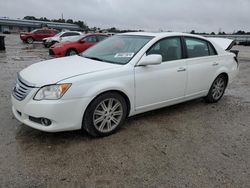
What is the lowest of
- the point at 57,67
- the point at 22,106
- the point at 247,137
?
the point at 247,137

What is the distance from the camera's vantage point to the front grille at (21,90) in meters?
3.17

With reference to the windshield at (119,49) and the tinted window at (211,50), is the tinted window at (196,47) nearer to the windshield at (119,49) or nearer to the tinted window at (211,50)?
the tinted window at (211,50)

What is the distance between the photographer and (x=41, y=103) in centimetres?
304

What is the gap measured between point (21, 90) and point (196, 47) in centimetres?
333

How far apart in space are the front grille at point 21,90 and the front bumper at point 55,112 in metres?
0.06

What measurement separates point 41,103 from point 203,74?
318cm

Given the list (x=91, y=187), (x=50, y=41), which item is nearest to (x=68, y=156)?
(x=91, y=187)

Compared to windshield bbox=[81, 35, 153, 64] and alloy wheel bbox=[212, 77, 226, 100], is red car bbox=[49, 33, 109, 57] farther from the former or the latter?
alloy wheel bbox=[212, 77, 226, 100]

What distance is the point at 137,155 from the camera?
310 centimetres

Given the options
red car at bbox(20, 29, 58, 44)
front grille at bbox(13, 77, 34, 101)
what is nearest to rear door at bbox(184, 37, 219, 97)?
front grille at bbox(13, 77, 34, 101)

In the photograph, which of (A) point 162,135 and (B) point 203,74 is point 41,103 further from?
(B) point 203,74

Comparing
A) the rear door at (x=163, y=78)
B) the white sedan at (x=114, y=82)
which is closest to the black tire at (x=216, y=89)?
the white sedan at (x=114, y=82)

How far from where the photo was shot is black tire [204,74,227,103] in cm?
521

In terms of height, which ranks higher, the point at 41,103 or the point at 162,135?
the point at 41,103
